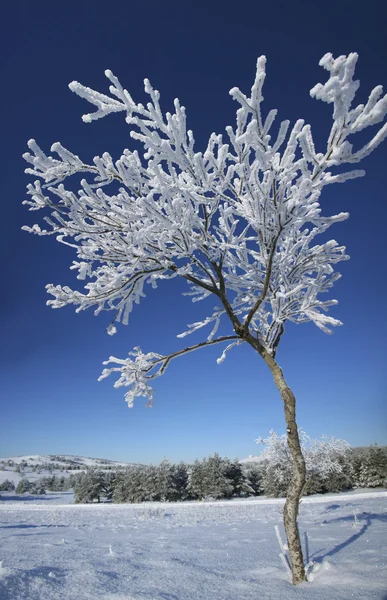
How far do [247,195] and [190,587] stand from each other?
4.21 m

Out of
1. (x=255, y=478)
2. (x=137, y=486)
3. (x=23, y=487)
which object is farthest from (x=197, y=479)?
(x=23, y=487)

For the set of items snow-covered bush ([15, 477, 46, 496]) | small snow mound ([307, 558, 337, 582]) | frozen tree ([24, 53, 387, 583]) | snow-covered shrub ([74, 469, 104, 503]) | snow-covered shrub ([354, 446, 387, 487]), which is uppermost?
frozen tree ([24, 53, 387, 583])

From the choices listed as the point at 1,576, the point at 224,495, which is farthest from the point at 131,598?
the point at 224,495

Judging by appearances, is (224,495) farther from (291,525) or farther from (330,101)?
(330,101)

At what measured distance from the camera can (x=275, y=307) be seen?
14.6ft

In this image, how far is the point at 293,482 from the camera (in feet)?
12.1

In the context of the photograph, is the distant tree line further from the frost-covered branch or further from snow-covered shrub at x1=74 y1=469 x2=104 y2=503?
the frost-covered branch

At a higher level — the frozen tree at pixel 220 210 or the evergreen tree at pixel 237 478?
the frozen tree at pixel 220 210

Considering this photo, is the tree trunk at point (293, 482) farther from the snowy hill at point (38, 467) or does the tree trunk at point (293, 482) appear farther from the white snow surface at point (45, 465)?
the white snow surface at point (45, 465)

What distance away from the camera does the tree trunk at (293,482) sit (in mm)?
3426

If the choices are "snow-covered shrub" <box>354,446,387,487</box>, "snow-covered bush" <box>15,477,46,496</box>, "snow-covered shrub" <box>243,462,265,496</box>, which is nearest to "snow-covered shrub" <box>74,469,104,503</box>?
"snow-covered bush" <box>15,477,46,496</box>

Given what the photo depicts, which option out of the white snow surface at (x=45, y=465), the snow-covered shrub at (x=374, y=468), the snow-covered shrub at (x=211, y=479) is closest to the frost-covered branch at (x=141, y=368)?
the snow-covered shrub at (x=211, y=479)

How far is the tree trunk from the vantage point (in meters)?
3.43

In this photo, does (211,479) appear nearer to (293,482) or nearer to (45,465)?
(293,482)
